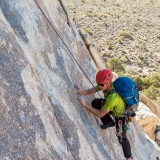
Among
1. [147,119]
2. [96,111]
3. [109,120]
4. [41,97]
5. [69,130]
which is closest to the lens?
[41,97]

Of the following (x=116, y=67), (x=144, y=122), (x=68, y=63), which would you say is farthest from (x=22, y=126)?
(x=116, y=67)

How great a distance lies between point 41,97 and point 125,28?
27586mm

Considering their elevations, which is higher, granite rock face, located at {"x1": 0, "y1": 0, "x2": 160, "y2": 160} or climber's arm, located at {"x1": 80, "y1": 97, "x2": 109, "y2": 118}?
granite rock face, located at {"x1": 0, "y1": 0, "x2": 160, "y2": 160}

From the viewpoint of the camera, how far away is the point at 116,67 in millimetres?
23047

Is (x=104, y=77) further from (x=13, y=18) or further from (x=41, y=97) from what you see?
(x=13, y=18)

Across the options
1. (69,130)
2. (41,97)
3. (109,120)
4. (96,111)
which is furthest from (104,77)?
(41,97)

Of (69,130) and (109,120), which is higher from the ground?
(69,130)

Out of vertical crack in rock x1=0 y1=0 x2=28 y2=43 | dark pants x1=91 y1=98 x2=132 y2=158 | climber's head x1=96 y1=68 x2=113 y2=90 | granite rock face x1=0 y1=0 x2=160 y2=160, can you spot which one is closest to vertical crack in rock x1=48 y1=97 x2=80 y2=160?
granite rock face x1=0 y1=0 x2=160 y2=160

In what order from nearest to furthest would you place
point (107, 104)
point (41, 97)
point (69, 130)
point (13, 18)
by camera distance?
point (41, 97), point (69, 130), point (13, 18), point (107, 104)

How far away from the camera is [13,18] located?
4703 millimetres

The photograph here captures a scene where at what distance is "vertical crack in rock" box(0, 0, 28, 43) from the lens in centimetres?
464

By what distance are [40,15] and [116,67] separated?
18051mm

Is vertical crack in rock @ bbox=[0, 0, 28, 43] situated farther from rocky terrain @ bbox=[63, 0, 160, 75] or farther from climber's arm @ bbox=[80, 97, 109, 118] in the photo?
rocky terrain @ bbox=[63, 0, 160, 75]

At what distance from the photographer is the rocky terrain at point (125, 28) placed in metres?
25.5
